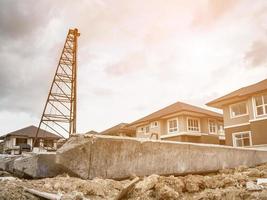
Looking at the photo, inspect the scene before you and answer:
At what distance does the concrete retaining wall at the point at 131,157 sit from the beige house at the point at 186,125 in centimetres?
2527

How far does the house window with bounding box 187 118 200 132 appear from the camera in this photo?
3316 cm

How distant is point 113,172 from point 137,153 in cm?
58

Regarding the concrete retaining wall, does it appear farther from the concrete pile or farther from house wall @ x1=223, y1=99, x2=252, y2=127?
house wall @ x1=223, y1=99, x2=252, y2=127

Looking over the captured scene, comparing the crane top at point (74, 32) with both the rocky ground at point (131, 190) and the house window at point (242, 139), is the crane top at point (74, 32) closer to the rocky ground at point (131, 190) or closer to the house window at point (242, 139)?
the house window at point (242, 139)

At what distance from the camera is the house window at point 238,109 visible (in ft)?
81.8

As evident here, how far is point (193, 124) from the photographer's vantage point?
33750 mm

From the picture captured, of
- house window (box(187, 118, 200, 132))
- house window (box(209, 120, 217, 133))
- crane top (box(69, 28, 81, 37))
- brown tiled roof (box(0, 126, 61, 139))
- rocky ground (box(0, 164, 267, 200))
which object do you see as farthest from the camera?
brown tiled roof (box(0, 126, 61, 139))

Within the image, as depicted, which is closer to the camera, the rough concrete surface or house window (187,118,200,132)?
the rough concrete surface

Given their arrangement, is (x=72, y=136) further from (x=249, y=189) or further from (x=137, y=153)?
(x=249, y=189)

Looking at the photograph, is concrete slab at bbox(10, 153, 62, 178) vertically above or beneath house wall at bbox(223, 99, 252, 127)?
beneath

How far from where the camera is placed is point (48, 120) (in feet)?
97.7

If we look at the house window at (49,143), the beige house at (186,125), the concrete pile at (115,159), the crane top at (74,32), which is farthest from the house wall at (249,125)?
the house window at (49,143)

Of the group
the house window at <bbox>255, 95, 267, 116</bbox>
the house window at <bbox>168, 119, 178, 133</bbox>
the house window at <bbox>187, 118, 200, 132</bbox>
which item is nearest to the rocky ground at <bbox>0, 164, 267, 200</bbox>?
the house window at <bbox>255, 95, 267, 116</bbox>

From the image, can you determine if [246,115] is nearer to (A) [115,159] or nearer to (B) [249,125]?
(B) [249,125]
